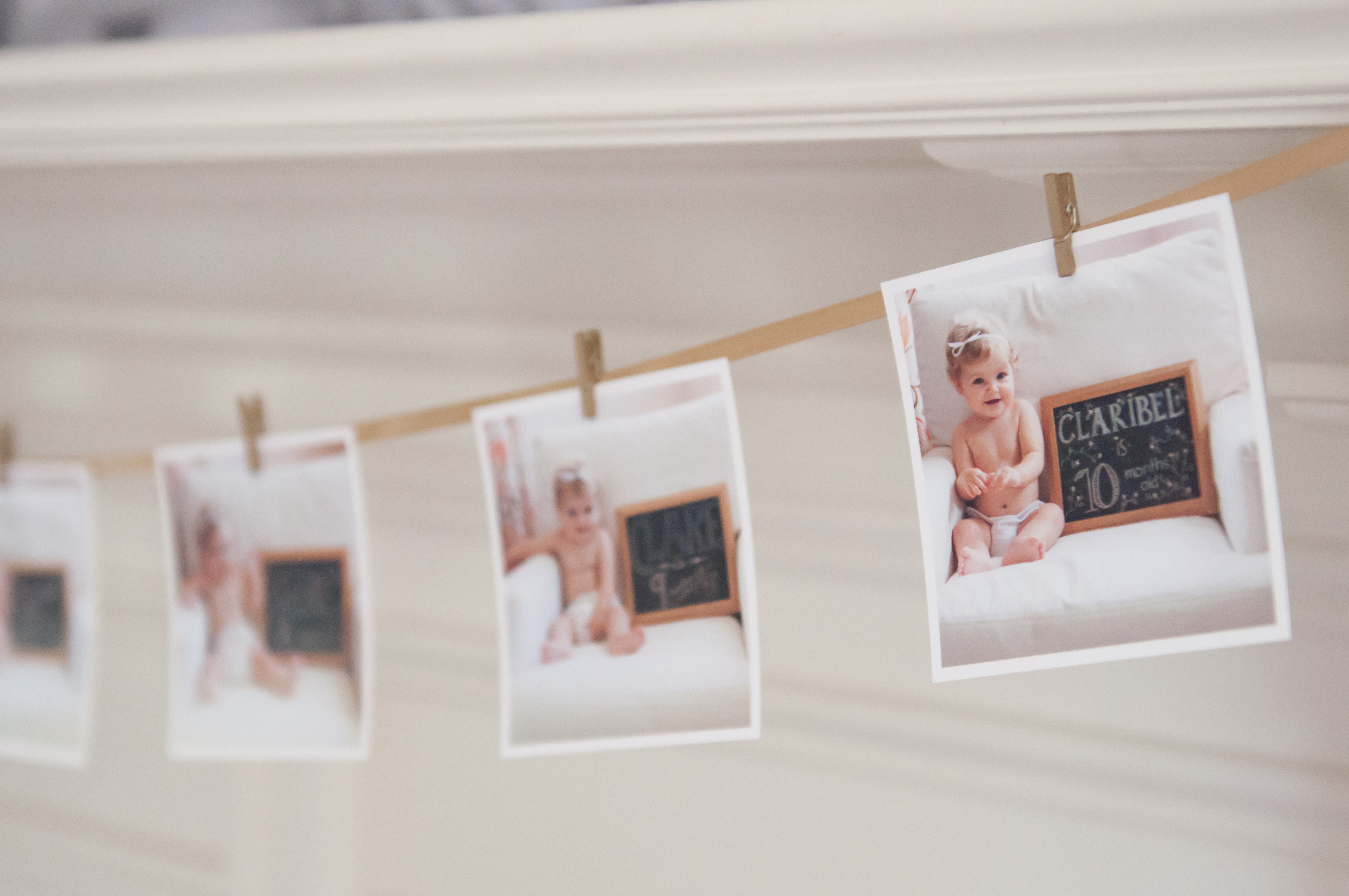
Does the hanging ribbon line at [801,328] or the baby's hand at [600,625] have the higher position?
the hanging ribbon line at [801,328]

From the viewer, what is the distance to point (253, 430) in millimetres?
753

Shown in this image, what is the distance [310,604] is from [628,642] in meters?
0.28

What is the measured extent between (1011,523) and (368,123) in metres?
0.41

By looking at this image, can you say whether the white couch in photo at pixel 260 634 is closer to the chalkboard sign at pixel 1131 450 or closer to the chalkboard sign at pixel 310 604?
the chalkboard sign at pixel 310 604

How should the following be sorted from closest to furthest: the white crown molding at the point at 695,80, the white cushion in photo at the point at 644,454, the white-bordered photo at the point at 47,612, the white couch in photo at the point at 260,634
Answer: the white crown molding at the point at 695,80, the white cushion in photo at the point at 644,454, the white couch in photo at the point at 260,634, the white-bordered photo at the point at 47,612

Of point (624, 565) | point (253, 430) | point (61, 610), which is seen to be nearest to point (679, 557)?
point (624, 565)

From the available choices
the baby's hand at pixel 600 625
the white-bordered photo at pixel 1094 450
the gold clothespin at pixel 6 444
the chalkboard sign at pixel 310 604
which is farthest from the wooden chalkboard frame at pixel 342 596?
the white-bordered photo at pixel 1094 450

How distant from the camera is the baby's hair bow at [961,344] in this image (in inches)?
19.0

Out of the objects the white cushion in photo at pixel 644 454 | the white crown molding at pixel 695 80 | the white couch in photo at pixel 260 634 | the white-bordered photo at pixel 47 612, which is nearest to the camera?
the white crown molding at pixel 695 80

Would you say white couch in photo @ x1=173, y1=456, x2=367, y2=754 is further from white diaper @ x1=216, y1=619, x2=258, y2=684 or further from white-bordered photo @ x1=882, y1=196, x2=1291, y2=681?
white-bordered photo @ x1=882, y1=196, x2=1291, y2=681

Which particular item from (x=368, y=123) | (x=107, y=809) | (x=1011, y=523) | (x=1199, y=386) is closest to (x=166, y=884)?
(x=107, y=809)

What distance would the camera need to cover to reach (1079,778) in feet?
2.11

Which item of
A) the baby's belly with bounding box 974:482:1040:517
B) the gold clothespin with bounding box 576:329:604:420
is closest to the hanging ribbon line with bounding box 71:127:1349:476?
the gold clothespin with bounding box 576:329:604:420

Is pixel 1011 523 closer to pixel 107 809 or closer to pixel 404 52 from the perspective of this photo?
pixel 404 52
